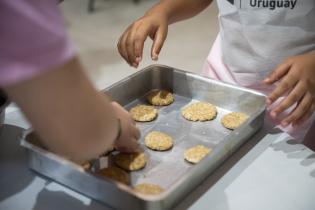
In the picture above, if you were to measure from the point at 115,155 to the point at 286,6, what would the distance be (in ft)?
1.84

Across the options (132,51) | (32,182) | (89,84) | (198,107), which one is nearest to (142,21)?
(132,51)

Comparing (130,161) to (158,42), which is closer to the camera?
(130,161)

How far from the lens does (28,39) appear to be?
1.46ft

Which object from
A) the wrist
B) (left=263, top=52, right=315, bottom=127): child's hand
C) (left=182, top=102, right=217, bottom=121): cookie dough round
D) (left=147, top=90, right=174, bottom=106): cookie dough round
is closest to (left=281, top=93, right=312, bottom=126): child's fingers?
(left=263, top=52, right=315, bottom=127): child's hand

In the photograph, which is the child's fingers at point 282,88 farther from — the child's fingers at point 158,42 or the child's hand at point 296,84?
the child's fingers at point 158,42

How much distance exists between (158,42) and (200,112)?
0.21 metres

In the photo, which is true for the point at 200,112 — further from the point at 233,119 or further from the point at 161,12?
the point at 161,12

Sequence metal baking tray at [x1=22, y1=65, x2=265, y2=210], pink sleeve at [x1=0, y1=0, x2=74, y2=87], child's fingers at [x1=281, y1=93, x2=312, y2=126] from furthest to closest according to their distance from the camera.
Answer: child's fingers at [x1=281, y1=93, x2=312, y2=126] < metal baking tray at [x1=22, y1=65, x2=265, y2=210] < pink sleeve at [x1=0, y1=0, x2=74, y2=87]

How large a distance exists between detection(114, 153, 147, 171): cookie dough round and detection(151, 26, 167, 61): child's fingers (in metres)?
0.31

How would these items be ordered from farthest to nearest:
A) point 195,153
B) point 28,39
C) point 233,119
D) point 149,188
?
point 233,119 → point 195,153 → point 149,188 → point 28,39

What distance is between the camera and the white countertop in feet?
2.45

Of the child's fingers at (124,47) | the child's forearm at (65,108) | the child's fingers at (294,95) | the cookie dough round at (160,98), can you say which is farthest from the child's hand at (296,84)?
the child's forearm at (65,108)

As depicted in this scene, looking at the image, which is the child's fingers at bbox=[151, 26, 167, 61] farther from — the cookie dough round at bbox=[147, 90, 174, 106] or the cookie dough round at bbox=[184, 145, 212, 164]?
the cookie dough round at bbox=[184, 145, 212, 164]

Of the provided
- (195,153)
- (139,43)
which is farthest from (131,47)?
(195,153)
